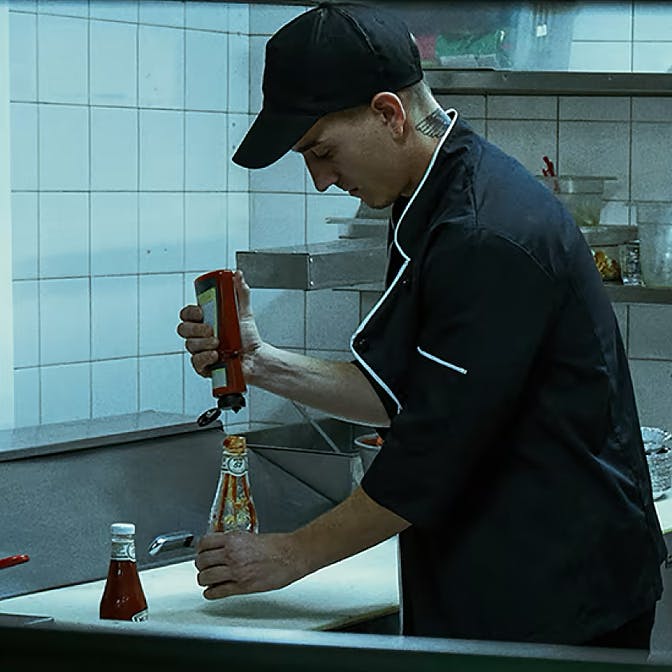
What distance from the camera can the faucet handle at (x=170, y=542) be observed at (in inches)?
75.2

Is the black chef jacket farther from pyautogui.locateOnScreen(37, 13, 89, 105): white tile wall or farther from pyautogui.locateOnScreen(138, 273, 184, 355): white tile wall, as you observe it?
pyautogui.locateOnScreen(138, 273, 184, 355): white tile wall

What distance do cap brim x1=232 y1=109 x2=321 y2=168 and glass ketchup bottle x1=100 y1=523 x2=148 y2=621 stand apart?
1.49 feet

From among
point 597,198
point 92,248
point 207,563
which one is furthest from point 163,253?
point 207,563

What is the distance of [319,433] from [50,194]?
792 millimetres

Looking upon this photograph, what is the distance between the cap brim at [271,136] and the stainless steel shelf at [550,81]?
1439mm

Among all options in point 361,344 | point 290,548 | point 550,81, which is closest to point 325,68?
point 361,344

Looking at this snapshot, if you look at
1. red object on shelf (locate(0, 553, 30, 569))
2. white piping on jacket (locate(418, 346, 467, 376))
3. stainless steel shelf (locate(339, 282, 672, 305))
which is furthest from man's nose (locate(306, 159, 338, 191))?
stainless steel shelf (locate(339, 282, 672, 305))

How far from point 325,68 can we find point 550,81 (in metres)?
1.52

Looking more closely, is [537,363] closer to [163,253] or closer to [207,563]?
[207,563]

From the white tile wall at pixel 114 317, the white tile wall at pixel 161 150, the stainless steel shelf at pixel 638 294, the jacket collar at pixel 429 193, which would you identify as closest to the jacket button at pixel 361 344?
the jacket collar at pixel 429 193

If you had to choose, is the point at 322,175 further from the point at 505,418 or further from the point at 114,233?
the point at 114,233

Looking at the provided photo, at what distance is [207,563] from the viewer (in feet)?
5.18

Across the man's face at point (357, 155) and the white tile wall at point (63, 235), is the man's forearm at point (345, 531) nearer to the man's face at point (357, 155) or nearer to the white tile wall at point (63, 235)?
the man's face at point (357, 155)

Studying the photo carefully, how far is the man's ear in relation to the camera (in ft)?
4.53
